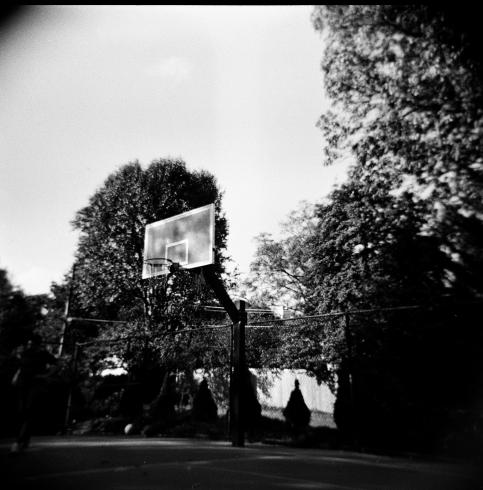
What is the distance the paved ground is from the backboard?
12.8 feet

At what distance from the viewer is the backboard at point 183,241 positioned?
28.0 ft

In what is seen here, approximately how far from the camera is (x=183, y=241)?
9.18 meters

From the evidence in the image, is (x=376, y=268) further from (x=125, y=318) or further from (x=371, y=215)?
(x=125, y=318)

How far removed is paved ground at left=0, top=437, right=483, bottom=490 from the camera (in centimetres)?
451

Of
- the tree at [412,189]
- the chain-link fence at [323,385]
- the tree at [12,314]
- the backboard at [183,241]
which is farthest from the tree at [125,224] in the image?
the tree at [412,189]

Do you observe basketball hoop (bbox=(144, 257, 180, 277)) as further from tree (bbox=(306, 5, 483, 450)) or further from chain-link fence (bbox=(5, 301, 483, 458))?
tree (bbox=(306, 5, 483, 450))

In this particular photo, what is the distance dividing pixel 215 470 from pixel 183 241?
17.4 ft

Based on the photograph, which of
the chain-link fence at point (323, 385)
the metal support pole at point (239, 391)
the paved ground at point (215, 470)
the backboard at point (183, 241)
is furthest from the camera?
the backboard at point (183, 241)

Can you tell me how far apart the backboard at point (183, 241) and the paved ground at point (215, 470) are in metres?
3.91

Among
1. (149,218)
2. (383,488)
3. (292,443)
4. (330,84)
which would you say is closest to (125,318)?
(149,218)

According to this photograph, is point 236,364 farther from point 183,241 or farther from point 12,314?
point 12,314

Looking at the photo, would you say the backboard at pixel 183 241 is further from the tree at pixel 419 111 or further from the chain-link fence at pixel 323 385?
the tree at pixel 419 111

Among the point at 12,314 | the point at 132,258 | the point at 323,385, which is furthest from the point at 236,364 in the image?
the point at 12,314

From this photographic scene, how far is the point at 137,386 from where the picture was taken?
12602 millimetres
